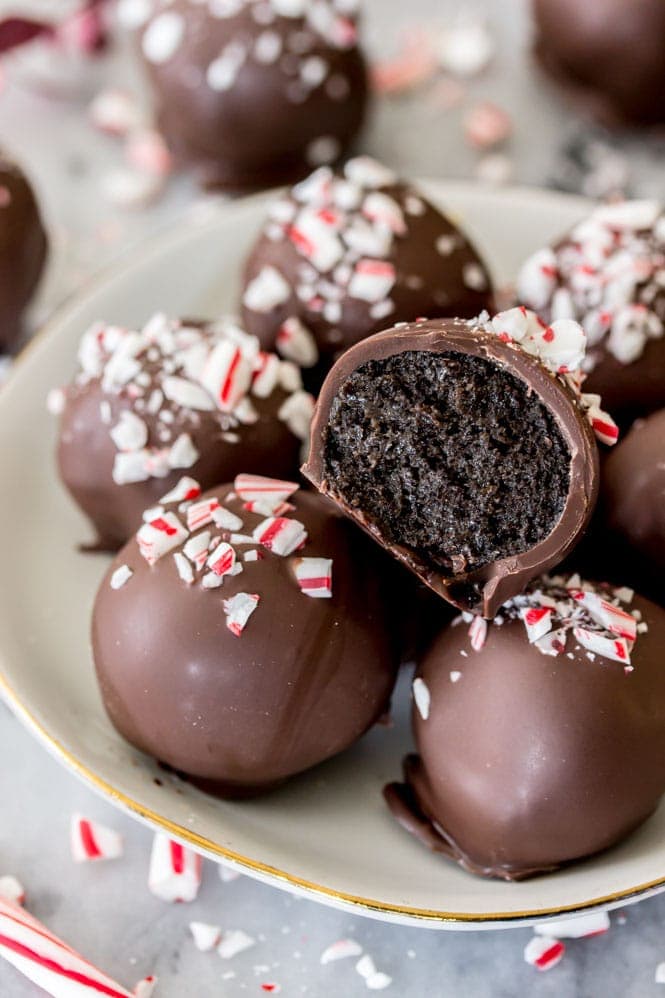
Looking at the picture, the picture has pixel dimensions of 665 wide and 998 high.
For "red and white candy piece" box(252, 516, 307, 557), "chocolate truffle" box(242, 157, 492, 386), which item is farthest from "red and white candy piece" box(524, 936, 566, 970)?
"chocolate truffle" box(242, 157, 492, 386)

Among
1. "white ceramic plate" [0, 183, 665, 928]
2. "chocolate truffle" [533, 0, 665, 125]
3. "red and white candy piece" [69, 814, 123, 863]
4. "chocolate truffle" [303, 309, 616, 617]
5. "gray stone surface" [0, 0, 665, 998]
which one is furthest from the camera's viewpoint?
"chocolate truffle" [533, 0, 665, 125]

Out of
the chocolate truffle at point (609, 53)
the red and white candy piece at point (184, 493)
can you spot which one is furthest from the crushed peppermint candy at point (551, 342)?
the chocolate truffle at point (609, 53)

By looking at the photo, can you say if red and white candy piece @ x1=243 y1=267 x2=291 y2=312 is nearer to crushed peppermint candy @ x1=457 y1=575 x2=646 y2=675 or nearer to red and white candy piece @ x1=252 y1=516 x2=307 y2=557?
red and white candy piece @ x1=252 y1=516 x2=307 y2=557

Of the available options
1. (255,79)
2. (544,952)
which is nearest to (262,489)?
(544,952)

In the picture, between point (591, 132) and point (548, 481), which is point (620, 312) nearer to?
point (548, 481)

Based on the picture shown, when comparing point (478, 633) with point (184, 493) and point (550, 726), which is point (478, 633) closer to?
point (550, 726)

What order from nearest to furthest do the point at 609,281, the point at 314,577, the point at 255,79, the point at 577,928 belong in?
the point at 314,577 → the point at 577,928 → the point at 609,281 → the point at 255,79

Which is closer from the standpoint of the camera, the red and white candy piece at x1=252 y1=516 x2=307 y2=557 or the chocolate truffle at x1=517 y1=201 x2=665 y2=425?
the red and white candy piece at x1=252 y1=516 x2=307 y2=557
